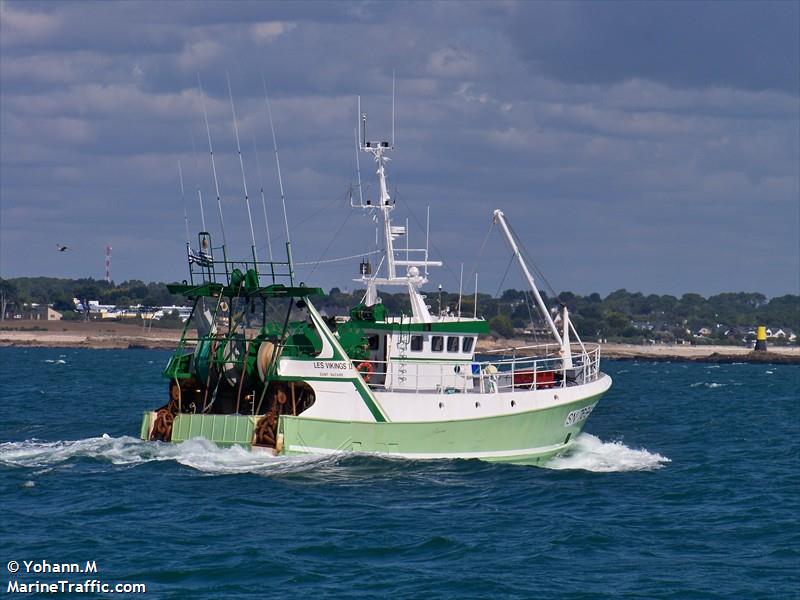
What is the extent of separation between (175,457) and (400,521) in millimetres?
7018

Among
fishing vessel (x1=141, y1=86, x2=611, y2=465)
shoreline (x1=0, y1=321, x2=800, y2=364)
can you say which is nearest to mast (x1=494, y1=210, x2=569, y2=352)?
fishing vessel (x1=141, y1=86, x2=611, y2=465)

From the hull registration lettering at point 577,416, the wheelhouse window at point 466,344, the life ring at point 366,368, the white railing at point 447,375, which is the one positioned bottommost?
the hull registration lettering at point 577,416

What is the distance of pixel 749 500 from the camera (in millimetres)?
26547

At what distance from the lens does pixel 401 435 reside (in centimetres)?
2881

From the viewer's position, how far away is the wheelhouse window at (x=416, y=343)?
31.5 meters

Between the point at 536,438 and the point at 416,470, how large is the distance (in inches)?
162

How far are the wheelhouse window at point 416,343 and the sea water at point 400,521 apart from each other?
3.48 meters

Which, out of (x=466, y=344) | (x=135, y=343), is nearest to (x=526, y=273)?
(x=466, y=344)

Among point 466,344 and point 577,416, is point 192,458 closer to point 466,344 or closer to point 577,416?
point 466,344

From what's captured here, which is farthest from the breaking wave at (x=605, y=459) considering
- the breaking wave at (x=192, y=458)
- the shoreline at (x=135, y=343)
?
the shoreline at (x=135, y=343)

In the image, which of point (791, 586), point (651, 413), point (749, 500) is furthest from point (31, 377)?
point (791, 586)

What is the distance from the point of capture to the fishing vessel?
2855 centimetres

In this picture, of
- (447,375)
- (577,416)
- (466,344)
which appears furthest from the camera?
(577,416)

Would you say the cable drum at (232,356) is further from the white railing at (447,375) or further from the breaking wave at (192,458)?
the white railing at (447,375)
